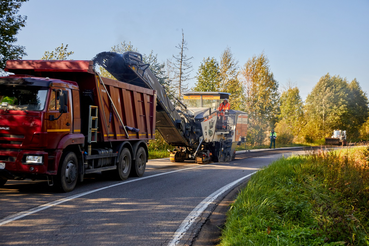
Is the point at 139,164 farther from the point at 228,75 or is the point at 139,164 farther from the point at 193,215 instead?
the point at 228,75

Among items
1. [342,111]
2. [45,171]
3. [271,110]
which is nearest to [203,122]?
[45,171]

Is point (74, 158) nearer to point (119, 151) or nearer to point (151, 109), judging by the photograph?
point (119, 151)

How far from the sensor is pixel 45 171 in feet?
23.3

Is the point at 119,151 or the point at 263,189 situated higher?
the point at 119,151

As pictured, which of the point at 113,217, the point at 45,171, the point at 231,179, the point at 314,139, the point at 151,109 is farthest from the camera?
the point at 314,139

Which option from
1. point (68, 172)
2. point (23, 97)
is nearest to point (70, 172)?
point (68, 172)

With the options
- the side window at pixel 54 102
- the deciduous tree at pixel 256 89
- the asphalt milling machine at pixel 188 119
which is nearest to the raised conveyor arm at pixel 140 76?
the asphalt milling machine at pixel 188 119

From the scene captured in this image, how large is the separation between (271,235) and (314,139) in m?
42.7

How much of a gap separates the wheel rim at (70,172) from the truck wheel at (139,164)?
290 centimetres

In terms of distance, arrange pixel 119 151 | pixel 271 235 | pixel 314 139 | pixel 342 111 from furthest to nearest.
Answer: pixel 342 111, pixel 314 139, pixel 119 151, pixel 271 235

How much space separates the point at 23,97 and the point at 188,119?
8905 millimetres

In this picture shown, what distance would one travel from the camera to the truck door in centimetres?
730

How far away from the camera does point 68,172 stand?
7812 millimetres

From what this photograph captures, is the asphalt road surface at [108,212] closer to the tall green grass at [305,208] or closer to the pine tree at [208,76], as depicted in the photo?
the tall green grass at [305,208]
